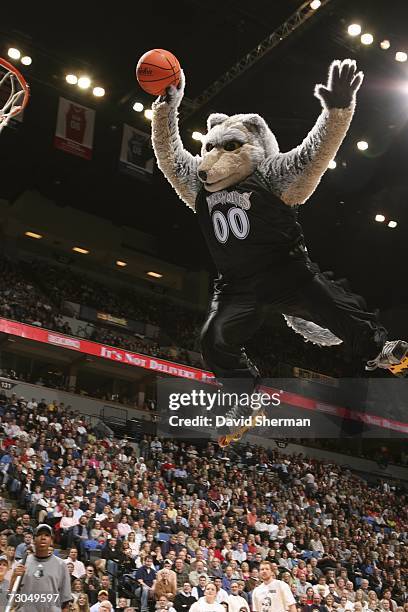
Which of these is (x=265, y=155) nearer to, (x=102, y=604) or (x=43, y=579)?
(x=43, y=579)

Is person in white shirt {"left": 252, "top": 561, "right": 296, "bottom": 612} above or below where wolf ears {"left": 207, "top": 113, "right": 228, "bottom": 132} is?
below

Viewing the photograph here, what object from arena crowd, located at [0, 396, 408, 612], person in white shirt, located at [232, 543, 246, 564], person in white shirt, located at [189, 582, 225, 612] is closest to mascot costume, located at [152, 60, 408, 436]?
arena crowd, located at [0, 396, 408, 612]

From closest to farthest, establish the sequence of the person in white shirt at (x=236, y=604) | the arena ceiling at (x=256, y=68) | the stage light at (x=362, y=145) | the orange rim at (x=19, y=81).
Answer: the orange rim at (x=19, y=81) → the person in white shirt at (x=236, y=604) → the arena ceiling at (x=256, y=68) → the stage light at (x=362, y=145)

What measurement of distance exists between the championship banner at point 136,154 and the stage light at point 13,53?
257 centimetres

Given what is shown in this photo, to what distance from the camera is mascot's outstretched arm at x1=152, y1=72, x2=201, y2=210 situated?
4.21 metres

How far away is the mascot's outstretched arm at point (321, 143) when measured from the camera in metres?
3.62

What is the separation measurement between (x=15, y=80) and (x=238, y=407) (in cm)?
450

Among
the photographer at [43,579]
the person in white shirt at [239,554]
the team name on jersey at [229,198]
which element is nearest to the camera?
the team name on jersey at [229,198]

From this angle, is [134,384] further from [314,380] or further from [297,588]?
[297,588]

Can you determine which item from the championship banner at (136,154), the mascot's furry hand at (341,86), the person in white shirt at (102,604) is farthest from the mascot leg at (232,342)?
the championship banner at (136,154)

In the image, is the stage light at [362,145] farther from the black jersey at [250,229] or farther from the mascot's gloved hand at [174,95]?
the black jersey at [250,229]

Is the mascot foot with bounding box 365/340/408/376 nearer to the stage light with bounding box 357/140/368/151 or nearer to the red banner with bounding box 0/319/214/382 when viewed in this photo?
the stage light with bounding box 357/140/368/151

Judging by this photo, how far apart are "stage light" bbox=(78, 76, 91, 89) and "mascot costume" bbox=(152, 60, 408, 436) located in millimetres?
12738

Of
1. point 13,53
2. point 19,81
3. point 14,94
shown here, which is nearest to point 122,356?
point 13,53
